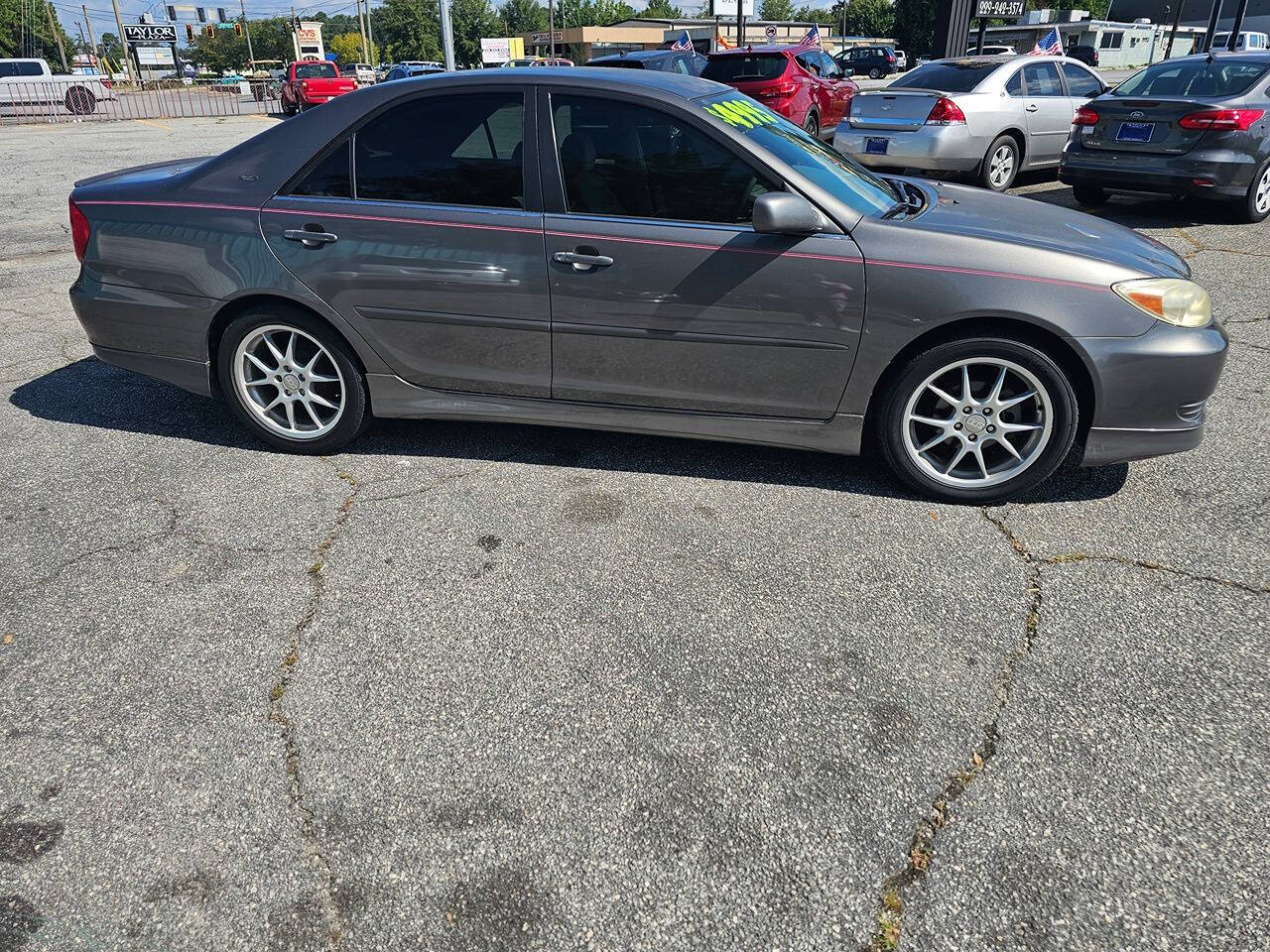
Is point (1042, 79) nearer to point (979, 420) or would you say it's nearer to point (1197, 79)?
point (1197, 79)

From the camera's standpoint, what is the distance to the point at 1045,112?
9.91 metres

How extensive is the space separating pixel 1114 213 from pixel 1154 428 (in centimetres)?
662

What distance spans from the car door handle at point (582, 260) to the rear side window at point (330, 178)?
3.30 ft

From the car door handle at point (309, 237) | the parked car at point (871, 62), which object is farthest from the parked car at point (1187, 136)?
the parked car at point (871, 62)

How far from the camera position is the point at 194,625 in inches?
114

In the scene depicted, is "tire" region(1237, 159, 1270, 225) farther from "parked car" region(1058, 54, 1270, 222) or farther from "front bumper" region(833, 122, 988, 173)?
"front bumper" region(833, 122, 988, 173)

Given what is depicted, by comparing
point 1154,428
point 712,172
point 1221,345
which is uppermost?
point 712,172

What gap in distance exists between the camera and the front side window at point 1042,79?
32.4 ft

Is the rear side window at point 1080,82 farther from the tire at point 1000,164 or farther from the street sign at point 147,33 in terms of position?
the street sign at point 147,33

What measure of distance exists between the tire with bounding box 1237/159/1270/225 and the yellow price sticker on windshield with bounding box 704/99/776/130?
6.15 m

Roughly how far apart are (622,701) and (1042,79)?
1017 cm

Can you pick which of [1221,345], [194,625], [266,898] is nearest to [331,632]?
[194,625]

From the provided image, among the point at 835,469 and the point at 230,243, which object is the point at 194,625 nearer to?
the point at 230,243

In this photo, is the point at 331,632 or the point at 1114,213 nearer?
the point at 331,632
